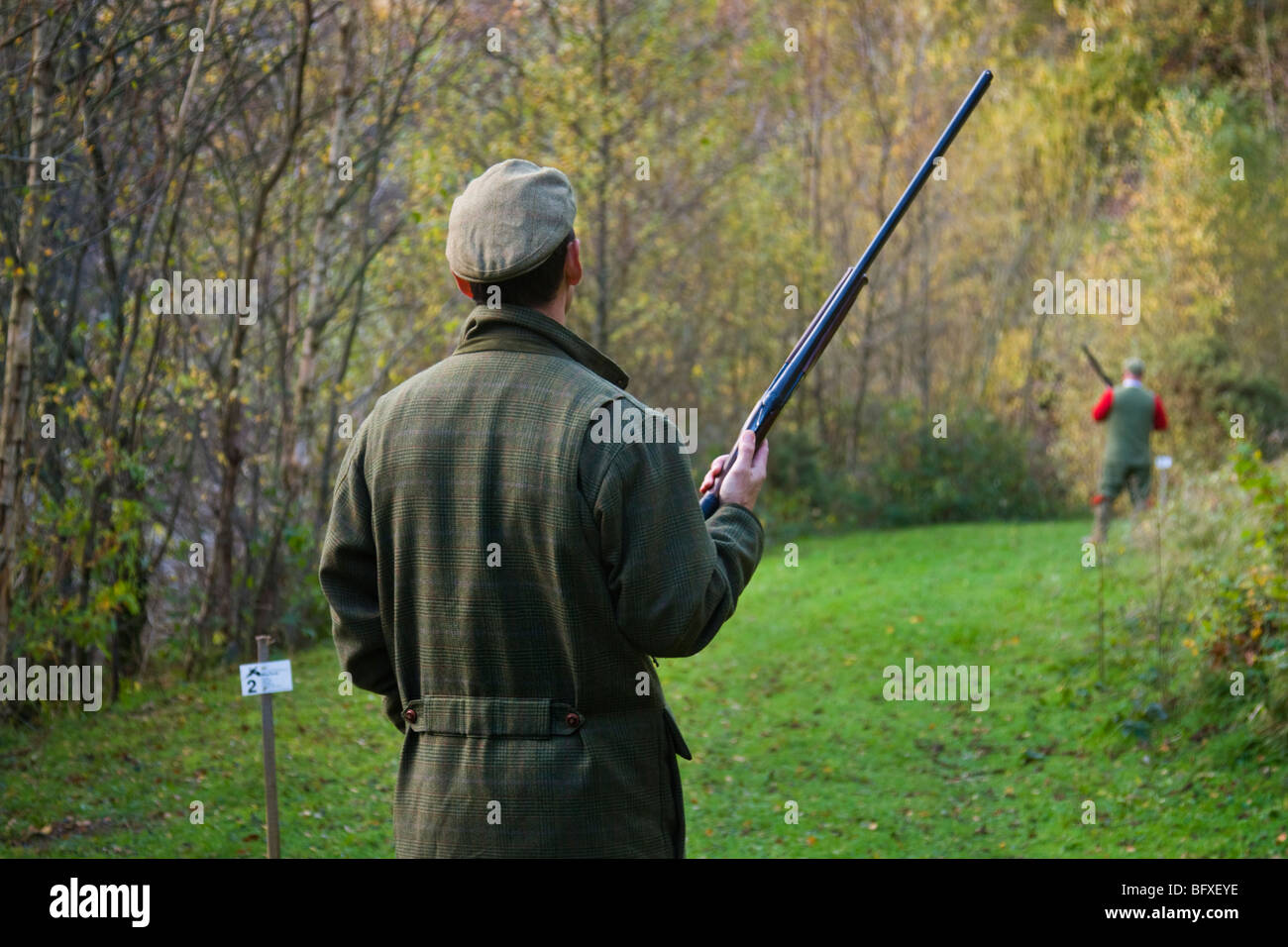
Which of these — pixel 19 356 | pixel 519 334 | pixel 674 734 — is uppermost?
pixel 19 356

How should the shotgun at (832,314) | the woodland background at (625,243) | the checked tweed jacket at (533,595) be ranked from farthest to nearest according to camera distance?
1. the woodland background at (625,243)
2. the shotgun at (832,314)
3. the checked tweed jacket at (533,595)

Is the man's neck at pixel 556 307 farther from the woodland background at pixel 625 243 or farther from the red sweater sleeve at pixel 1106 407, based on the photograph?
the red sweater sleeve at pixel 1106 407

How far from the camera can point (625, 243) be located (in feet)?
50.2

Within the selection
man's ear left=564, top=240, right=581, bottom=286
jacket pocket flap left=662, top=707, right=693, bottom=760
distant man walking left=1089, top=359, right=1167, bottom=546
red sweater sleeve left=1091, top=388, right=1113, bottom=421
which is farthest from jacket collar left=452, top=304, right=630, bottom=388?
red sweater sleeve left=1091, top=388, right=1113, bottom=421

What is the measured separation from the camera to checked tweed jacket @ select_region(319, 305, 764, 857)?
7.52 feet

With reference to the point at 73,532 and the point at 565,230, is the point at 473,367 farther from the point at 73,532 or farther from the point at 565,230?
the point at 73,532

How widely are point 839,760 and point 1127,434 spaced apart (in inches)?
288

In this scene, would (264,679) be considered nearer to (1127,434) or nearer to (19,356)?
(19,356)

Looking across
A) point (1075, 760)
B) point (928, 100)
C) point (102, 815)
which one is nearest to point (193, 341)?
point (102, 815)

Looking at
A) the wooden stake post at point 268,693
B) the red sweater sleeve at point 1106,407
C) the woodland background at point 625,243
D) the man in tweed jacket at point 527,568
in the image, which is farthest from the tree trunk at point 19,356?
the red sweater sleeve at point 1106,407

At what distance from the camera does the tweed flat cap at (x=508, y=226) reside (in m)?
2.45

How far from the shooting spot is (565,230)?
2510 mm

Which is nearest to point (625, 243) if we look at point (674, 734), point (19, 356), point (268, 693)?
point (19, 356)

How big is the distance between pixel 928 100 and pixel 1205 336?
16.9 ft
